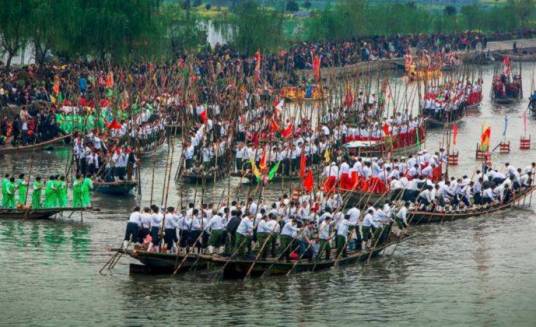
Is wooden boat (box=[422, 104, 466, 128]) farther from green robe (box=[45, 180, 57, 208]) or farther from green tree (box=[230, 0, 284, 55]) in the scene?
green robe (box=[45, 180, 57, 208])

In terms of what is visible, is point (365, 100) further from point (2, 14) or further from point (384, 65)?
point (384, 65)

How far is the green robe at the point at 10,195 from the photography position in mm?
44156

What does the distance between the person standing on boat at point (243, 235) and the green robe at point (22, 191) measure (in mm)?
8264

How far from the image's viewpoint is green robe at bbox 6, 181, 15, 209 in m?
44.2

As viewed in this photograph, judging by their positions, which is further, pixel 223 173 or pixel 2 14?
pixel 2 14

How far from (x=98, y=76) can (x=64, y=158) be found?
9.13 meters

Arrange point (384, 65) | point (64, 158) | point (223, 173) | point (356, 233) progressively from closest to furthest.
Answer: point (356, 233) < point (223, 173) < point (64, 158) < point (384, 65)

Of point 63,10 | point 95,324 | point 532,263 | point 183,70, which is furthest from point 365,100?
point 95,324

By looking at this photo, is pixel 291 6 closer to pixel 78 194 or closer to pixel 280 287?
pixel 78 194

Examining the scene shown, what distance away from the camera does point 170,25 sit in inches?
3374

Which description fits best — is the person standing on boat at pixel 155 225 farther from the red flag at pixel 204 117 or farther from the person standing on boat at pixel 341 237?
the red flag at pixel 204 117

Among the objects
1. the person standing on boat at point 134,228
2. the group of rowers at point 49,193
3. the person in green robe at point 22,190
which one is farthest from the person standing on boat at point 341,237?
the person in green robe at point 22,190

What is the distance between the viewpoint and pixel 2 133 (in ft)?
189

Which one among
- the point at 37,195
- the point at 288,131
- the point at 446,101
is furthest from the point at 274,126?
the point at 446,101
